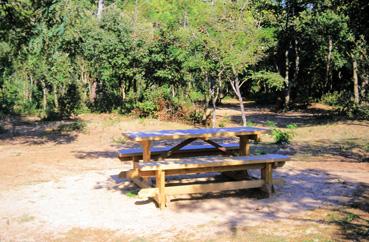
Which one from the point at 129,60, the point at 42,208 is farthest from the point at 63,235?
the point at 129,60

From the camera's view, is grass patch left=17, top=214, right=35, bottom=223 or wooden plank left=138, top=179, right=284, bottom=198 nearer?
grass patch left=17, top=214, right=35, bottom=223

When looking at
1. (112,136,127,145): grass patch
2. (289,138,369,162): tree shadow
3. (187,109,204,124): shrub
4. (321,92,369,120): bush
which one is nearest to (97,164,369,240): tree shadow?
(289,138,369,162): tree shadow

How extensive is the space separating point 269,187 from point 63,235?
294 cm

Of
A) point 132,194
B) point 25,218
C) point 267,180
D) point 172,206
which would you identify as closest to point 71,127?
point 132,194

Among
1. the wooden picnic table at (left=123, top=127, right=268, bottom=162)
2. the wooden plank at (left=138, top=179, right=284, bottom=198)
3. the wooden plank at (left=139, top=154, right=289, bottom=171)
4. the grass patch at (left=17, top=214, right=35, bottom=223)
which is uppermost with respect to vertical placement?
the wooden picnic table at (left=123, top=127, right=268, bottom=162)

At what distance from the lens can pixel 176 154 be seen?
7.57m

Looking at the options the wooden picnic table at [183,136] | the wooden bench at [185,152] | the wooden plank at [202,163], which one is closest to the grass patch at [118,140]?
the wooden bench at [185,152]

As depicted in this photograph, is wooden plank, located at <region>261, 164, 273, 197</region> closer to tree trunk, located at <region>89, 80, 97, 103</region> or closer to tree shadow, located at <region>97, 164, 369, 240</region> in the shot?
tree shadow, located at <region>97, 164, 369, 240</region>

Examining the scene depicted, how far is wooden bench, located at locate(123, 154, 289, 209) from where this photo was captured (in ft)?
19.2

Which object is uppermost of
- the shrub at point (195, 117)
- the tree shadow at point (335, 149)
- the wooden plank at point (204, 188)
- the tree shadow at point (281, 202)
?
the shrub at point (195, 117)

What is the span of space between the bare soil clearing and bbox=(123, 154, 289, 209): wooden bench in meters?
0.19

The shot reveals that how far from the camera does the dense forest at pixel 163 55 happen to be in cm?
1251

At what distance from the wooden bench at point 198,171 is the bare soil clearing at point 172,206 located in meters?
0.19

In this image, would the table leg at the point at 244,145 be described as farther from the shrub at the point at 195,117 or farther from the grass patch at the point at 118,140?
the shrub at the point at 195,117
